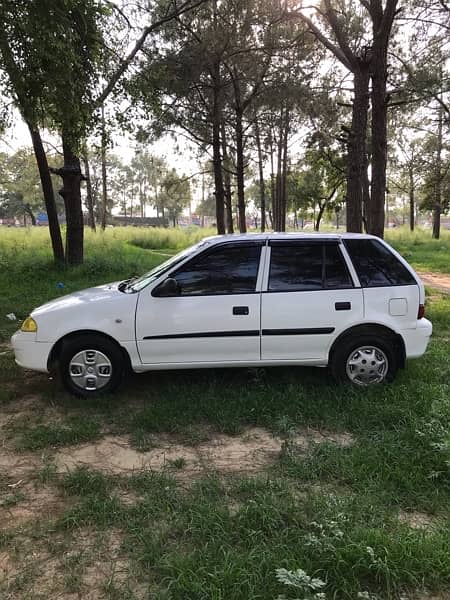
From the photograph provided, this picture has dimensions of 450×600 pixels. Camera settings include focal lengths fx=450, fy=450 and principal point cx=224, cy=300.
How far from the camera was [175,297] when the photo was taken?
178 inches

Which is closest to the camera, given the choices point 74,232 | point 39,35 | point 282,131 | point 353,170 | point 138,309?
point 138,309

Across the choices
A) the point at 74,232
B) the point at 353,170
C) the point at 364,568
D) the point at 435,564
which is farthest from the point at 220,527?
the point at 74,232

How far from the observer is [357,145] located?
31.5 feet

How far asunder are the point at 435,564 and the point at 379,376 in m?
2.49

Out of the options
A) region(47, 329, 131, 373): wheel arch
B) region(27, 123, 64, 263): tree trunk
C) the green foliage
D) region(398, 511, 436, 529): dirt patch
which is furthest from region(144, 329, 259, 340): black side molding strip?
region(27, 123, 64, 263): tree trunk

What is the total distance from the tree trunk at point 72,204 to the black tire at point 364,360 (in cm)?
1020

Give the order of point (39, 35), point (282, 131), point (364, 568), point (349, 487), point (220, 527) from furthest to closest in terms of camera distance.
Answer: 1. point (282, 131)
2. point (39, 35)
3. point (349, 487)
4. point (220, 527)
5. point (364, 568)

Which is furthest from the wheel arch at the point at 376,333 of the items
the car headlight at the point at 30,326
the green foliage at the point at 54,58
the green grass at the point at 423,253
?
the green grass at the point at 423,253

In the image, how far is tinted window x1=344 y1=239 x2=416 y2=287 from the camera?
471cm

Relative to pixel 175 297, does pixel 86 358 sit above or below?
below

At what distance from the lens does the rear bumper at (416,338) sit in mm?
4676

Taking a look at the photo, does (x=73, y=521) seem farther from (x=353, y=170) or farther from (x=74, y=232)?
(x=74, y=232)

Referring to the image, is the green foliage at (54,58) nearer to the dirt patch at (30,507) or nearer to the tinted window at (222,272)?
the tinted window at (222,272)

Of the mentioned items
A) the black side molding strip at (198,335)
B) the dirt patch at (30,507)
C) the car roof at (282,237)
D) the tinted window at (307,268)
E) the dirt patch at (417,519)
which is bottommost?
the dirt patch at (417,519)
